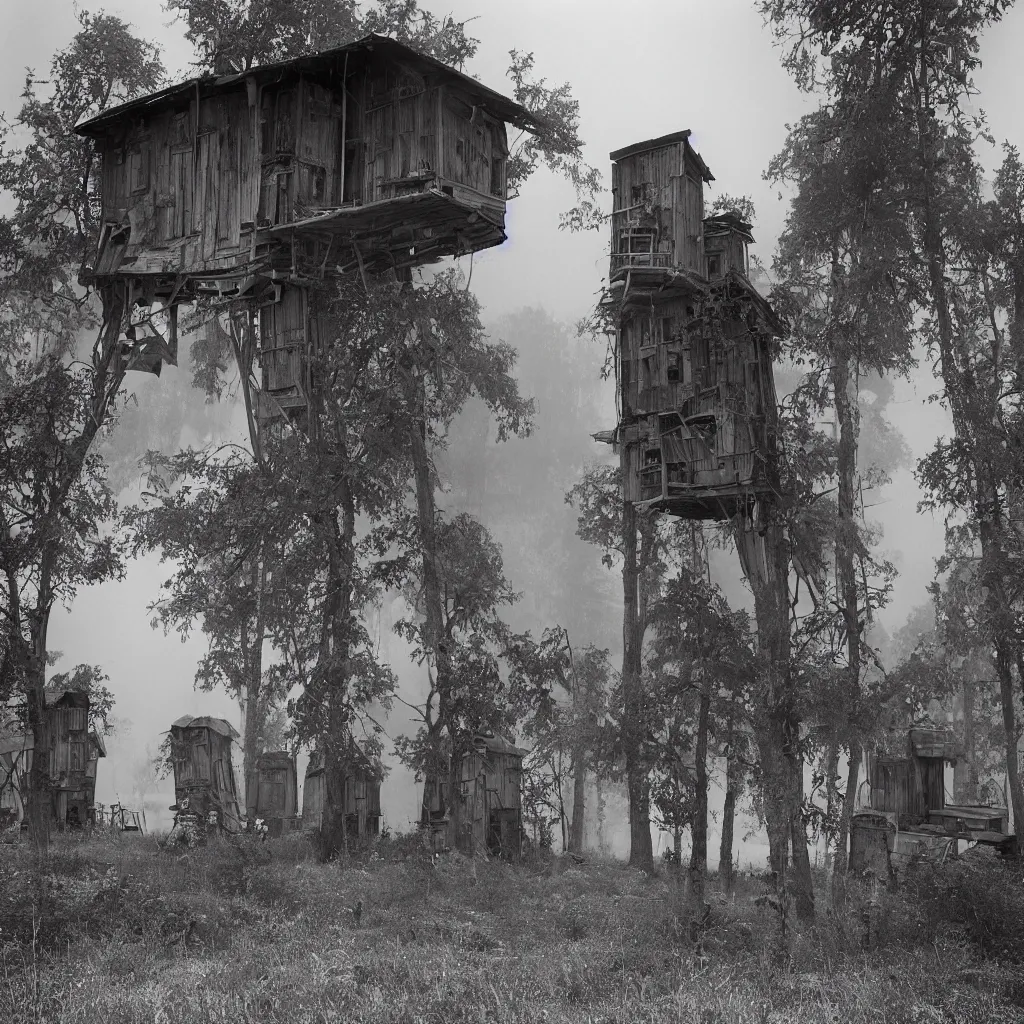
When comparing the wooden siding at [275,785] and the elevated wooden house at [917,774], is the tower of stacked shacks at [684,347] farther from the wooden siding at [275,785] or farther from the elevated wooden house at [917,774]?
the wooden siding at [275,785]

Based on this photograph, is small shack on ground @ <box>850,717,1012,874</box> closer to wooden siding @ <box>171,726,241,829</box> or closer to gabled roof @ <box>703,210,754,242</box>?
gabled roof @ <box>703,210,754,242</box>

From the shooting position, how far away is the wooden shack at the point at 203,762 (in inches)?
1332

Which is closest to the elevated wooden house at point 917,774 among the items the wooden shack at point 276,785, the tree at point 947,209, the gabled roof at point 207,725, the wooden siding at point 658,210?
the tree at point 947,209

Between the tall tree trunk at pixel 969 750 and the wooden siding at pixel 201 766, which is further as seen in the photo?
the tall tree trunk at pixel 969 750

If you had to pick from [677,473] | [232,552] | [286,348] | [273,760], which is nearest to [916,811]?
[677,473]

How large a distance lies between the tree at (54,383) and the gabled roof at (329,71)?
1.86 meters

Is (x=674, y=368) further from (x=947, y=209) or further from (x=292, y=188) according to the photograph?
(x=292, y=188)

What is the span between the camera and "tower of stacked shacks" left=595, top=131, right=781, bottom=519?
25797mm

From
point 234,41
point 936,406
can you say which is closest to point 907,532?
point 936,406

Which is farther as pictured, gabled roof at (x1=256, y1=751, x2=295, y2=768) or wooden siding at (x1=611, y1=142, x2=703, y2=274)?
gabled roof at (x1=256, y1=751, x2=295, y2=768)

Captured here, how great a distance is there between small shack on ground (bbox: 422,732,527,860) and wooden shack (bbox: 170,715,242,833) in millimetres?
6110

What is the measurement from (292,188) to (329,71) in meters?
2.64

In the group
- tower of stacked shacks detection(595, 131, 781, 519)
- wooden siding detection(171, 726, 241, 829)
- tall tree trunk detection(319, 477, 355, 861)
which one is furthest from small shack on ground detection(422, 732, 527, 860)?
tower of stacked shacks detection(595, 131, 781, 519)

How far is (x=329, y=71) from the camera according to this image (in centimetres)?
2323
